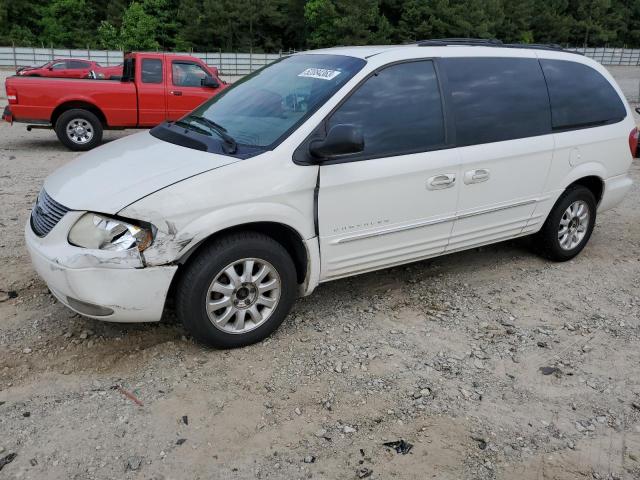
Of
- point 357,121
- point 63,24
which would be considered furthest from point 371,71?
point 63,24

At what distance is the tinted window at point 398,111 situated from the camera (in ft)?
12.5

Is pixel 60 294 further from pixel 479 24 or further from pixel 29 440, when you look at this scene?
pixel 479 24

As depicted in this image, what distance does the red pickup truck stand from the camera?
9945 millimetres

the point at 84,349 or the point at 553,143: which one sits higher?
the point at 553,143

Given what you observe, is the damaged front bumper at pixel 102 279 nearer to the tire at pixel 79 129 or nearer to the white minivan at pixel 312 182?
the white minivan at pixel 312 182

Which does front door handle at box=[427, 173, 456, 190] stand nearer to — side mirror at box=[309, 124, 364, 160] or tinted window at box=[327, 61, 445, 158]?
tinted window at box=[327, 61, 445, 158]

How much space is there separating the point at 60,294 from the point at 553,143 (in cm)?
379

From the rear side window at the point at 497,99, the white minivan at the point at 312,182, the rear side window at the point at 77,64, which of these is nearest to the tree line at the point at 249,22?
the rear side window at the point at 77,64

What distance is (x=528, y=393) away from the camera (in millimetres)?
3361

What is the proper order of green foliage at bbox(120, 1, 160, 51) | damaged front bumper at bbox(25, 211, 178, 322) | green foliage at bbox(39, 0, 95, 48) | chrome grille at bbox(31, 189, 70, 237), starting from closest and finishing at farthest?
damaged front bumper at bbox(25, 211, 178, 322) < chrome grille at bbox(31, 189, 70, 237) < green foliage at bbox(120, 1, 160, 51) < green foliage at bbox(39, 0, 95, 48)

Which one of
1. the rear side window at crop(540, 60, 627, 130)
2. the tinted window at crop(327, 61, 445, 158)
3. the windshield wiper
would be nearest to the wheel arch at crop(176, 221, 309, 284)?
the windshield wiper

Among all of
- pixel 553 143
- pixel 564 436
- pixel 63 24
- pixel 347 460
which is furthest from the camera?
pixel 63 24

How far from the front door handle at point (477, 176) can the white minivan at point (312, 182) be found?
0.02 meters

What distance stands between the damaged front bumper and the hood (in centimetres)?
16
